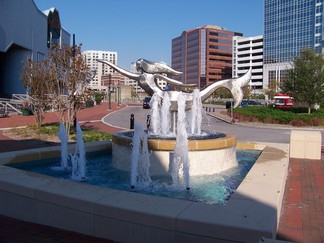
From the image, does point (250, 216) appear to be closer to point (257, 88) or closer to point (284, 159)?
point (284, 159)

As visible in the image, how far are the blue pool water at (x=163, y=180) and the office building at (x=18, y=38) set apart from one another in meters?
33.3

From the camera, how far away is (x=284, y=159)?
29.1ft

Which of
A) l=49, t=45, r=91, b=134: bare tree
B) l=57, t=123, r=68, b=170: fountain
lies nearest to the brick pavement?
l=57, t=123, r=68, b=170: fountain

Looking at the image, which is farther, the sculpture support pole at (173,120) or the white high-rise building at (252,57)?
the white high-rise building at (252,57)

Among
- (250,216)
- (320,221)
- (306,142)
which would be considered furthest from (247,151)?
(250,216)

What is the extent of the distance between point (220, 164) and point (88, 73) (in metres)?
9.11

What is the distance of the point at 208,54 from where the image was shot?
12738 cm

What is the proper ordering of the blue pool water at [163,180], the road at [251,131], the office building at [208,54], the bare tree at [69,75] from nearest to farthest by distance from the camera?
the blue pool water at [163,180], the bare tree at [69,75], the road at [251,131], the office building at [208,54]

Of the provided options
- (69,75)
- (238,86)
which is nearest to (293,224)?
(238,86)

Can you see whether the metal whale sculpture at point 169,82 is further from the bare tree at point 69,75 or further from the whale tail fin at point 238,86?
the bare tree at point 69,75

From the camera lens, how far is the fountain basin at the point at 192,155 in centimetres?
835

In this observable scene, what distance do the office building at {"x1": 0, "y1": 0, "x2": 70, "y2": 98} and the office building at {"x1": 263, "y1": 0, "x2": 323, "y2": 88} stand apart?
59.8 metres

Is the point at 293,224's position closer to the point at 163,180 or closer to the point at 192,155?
the point at 163,180

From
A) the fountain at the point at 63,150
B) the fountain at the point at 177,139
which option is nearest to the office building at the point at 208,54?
the fountain at the point at 177,139
